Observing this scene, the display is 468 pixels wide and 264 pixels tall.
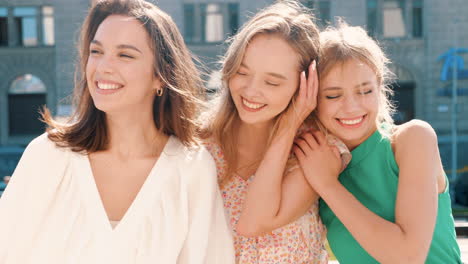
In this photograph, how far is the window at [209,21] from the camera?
2489 cm

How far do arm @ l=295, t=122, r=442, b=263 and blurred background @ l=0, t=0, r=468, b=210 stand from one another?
2163 cm

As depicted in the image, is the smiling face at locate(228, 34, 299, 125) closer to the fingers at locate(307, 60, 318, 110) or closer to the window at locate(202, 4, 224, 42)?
the fingers at locate(307, 60, 318, 110)

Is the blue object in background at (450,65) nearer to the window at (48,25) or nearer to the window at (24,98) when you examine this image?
the window at (48,25)

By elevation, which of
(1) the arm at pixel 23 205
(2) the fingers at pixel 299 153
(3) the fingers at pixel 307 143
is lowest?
(1) the arm at pixel 23 205

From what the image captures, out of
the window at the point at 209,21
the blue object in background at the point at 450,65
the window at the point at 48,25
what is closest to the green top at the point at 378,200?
the blue object in background at the point at 450,65

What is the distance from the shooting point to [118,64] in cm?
245

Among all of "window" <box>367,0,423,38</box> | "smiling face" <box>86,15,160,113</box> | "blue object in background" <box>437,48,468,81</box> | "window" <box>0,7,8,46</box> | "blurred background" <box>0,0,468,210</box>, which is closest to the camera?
"smiling face" <box>86,15,160,113</box>

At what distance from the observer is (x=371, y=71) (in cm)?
261

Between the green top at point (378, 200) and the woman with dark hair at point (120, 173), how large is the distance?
555mm

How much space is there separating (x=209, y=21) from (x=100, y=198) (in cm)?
2323

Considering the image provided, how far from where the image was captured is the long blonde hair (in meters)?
2.68

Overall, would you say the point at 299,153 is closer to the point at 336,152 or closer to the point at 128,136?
the point at 336,152

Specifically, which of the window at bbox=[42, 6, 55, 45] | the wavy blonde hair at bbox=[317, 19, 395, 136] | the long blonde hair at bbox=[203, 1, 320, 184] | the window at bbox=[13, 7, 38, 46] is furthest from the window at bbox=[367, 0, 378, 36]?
the wavy blonde hair at bbox=[317, 19, 395, 136]

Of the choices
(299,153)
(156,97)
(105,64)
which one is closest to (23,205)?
(105,64)
